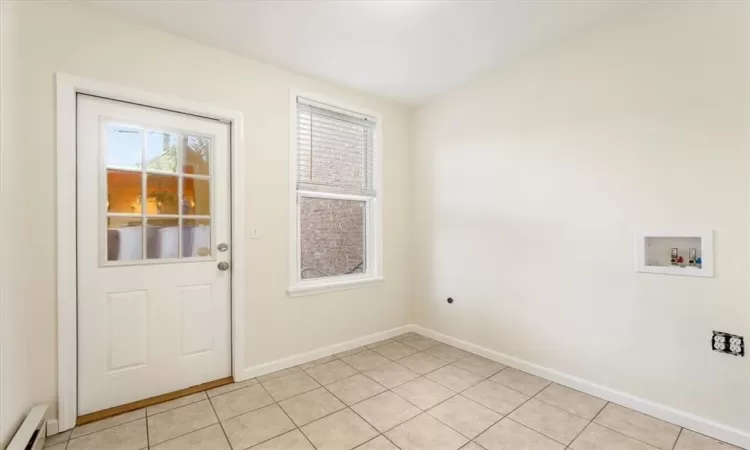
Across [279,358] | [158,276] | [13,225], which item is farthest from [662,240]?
[13,225]

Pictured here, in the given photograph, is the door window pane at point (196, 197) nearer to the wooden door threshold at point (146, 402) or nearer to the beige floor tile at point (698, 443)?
the wooden door threshold at point (146, 402)

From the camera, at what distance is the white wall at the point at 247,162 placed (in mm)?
1812

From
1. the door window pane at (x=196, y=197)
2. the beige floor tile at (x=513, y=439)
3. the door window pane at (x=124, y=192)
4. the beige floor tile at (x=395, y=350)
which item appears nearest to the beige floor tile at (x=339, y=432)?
the beige floor tile at (x=513, y=439)

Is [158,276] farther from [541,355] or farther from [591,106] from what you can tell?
[591,106]

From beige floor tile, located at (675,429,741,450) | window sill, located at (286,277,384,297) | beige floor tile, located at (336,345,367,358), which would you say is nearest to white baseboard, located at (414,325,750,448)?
beige floor tile, located at (675,429,741,450)

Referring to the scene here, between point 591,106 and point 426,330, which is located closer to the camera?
point 591,106

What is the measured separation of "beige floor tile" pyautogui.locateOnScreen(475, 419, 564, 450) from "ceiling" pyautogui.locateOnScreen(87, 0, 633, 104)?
8.37 feet

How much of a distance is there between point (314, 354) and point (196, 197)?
5.36ft

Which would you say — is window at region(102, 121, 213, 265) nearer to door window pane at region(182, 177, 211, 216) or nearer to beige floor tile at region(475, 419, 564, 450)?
door window pane at region(182, 177, 211, 216)

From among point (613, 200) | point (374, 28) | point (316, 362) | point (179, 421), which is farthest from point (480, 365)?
point (374, 28)

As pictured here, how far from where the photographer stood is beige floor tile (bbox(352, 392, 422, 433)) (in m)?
1.95

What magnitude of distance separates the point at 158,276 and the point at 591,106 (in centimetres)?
322

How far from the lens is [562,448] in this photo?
1715mm

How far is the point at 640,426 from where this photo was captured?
74.5 inches
